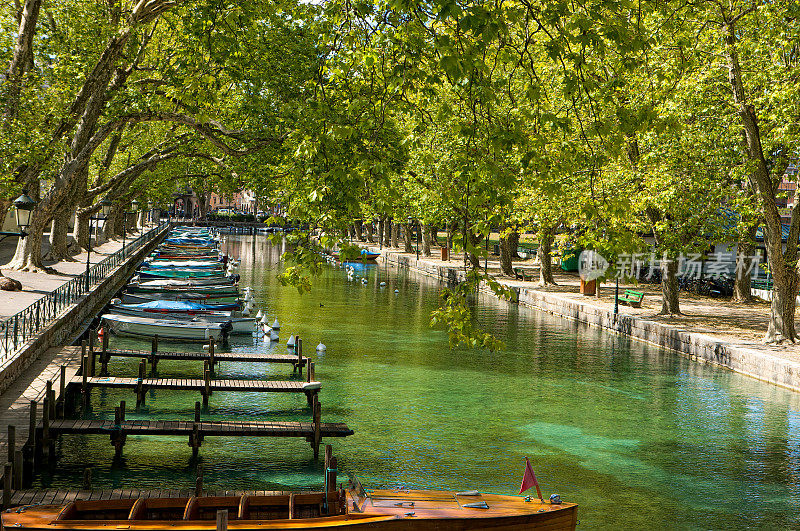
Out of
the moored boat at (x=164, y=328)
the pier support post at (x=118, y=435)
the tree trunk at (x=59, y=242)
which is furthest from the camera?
the tree trunk at (x=59, y=242)

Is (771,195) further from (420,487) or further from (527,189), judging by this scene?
(420,487)

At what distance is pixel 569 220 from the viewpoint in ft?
118

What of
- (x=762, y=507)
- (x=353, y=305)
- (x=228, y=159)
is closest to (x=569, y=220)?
(x=353, y=305)

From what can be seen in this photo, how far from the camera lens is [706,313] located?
36125mm

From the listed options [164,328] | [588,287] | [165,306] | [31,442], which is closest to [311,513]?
[31,442]

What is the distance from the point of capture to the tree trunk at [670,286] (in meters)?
33.8

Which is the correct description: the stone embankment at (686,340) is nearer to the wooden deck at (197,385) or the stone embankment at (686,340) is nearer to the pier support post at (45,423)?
the wooden deck at (197,385)

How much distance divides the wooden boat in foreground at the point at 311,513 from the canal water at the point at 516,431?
308 centimetres

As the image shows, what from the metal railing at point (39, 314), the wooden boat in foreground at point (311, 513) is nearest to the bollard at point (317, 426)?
the wooden boat in foreground at point (311, 513)

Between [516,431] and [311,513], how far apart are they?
30.5 ft

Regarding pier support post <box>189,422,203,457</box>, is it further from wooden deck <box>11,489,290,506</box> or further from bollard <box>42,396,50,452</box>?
wooden deck <box>11,489,290,506</box>

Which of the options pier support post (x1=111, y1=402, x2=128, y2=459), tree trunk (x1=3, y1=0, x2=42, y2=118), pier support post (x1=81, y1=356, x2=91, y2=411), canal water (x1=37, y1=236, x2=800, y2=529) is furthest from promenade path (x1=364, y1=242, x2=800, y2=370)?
tree trunk (x1=3, y1=0, x2=42, y2=118)

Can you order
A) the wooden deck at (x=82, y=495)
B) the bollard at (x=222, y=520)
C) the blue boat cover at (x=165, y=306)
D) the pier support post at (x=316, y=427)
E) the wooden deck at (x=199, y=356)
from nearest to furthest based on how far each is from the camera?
the bollard at (x=222, y=520)
the wooden deck at (x=82, y=495)
the pier support post at (x=316, y=427)
the wooden deck at (x=199, y=356)
the blue boat cover at (x=165, y=306)

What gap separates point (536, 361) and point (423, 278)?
29.4 metres
